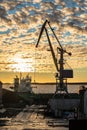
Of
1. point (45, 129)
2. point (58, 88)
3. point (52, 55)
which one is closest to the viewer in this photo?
point (45, 129)

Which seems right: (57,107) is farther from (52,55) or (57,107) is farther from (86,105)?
(52,55)

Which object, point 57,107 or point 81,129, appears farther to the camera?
point 57,107

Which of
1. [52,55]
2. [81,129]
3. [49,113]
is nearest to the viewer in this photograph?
[81,129]

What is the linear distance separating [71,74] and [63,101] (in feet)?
112

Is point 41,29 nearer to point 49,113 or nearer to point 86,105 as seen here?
point 49,113

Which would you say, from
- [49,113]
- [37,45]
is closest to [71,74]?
[37,45]

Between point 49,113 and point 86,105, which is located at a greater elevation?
point 86,105

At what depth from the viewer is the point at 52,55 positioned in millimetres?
154000

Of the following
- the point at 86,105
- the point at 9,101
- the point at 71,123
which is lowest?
the point at 9,101

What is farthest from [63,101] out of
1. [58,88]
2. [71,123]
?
[71,123]

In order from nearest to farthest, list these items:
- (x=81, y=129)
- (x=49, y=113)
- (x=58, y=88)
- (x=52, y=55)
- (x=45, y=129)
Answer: (x=81, y=129) → (x=45, y=129) → (x=49, y=113) → (x=58, y=88) → (x=52, y=55)

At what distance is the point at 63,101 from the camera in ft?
347

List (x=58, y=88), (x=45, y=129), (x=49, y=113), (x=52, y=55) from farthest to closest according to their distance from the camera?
(x=52, y=55) → (x=58, y=88) → (x=49, y=113) → (x=45, y=129)

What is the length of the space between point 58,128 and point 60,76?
74.5 m
